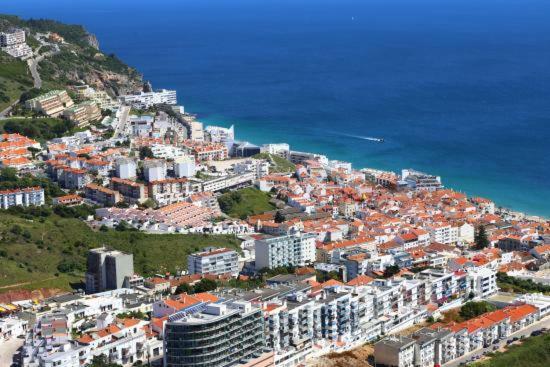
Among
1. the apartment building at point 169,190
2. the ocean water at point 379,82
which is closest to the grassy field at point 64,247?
the apartment building at point 169,190

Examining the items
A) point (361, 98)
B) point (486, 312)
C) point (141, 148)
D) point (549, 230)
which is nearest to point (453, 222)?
point (549, 230)

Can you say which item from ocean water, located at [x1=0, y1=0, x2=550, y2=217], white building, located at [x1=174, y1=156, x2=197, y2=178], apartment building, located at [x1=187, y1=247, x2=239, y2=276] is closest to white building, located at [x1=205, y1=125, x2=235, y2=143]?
ocean water, located at [x1=0, y1=0, x2=550, y2=217]

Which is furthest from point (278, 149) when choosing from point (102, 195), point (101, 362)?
point (101, 362)

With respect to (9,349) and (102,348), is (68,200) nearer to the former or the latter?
(9,349)

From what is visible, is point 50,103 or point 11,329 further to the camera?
point 50,103

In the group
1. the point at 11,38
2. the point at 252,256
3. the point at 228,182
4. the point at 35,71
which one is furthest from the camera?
the point at 11,38

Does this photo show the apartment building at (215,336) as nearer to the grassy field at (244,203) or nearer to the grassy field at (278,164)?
the grassy field at (244,203)
